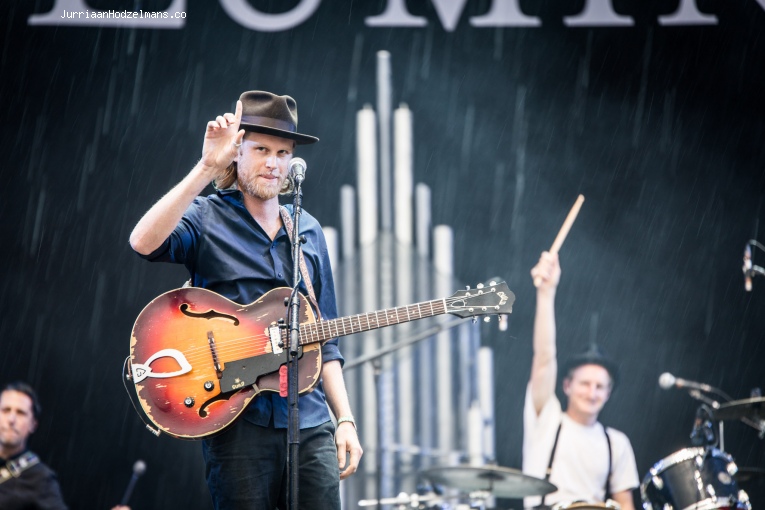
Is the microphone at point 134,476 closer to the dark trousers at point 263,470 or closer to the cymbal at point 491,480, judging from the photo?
the cymbal at point 491,480

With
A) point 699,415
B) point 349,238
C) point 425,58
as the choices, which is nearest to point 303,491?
point 699,415

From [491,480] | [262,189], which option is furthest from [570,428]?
[262,189]

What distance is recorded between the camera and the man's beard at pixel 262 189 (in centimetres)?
330

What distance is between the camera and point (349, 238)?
7324mm

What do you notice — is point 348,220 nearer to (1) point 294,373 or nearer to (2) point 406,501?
(2) point 406,501

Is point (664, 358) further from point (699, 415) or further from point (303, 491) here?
point (303, 491)

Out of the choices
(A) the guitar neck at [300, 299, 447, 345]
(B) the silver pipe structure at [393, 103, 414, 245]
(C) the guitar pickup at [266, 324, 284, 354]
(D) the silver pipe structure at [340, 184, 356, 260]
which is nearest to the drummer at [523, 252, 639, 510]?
(B) the silver pipe structure at [393, 103, 414, 245]

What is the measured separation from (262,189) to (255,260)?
Answer: 27 cm

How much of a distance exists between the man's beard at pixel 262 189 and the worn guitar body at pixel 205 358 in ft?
1.21

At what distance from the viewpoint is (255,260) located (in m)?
3.22

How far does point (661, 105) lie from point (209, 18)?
3641 mm

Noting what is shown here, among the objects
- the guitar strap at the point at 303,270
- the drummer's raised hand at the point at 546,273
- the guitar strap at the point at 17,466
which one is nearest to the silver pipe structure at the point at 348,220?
the drummer's raised hand at the point at 546,273

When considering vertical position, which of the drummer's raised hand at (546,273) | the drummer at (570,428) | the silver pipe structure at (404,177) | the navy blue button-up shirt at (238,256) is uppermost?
the silver pipe structure at (404,177)

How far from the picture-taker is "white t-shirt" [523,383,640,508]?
652cm
